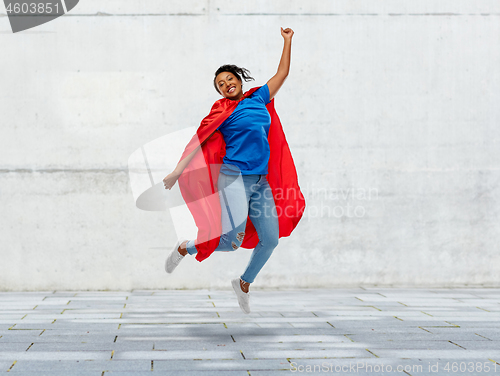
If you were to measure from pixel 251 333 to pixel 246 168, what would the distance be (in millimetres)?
1260

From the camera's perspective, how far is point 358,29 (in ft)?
21.9

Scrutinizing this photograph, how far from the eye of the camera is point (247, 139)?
395 centimetres

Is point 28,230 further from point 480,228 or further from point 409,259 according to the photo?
point 480,228

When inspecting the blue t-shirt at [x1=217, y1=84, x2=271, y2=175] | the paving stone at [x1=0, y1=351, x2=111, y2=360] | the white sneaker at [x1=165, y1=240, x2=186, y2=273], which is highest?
the blue t-shirt at [x1=217, y1=84, x2=271, y2=175]

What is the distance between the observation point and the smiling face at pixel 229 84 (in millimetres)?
4012

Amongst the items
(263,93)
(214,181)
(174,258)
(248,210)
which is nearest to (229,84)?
(263,93)

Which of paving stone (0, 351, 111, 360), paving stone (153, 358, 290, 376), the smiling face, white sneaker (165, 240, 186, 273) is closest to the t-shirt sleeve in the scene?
the smiling face

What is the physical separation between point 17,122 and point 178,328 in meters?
3.68

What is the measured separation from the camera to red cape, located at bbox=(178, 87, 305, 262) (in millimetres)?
4090

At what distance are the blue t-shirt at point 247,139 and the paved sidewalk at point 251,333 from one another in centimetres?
125

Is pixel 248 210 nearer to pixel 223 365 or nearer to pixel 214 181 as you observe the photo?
pixel 214 181

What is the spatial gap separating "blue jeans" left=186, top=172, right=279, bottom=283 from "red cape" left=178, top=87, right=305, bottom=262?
82mm

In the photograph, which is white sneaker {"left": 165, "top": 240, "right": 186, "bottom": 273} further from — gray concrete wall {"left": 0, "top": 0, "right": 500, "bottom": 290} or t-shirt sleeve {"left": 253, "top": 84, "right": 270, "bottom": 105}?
gray concrete wall {"left": 0, "top": 0, "right": 500, "bottom": 290}

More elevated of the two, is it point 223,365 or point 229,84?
point 229,84
